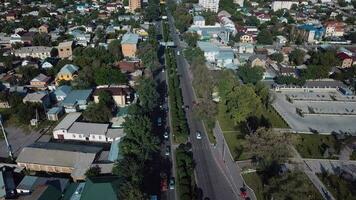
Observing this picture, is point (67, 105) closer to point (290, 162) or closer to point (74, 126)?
point (74, 126)

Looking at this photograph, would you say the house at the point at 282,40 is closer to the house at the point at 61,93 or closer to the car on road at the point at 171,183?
the house at the point at 61,93

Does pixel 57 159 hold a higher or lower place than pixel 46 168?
higher

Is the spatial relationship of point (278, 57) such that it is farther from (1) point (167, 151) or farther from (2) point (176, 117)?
(1) point (167, 151)

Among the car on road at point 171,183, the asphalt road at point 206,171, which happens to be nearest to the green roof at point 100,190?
the car on road at point 171,183

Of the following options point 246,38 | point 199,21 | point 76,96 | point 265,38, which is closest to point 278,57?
point 265,38

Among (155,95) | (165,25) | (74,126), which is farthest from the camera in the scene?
(165,25)

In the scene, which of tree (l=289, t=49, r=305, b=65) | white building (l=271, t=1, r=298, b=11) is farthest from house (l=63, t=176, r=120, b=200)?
white building (l=271, t=1, r=298, b=11)

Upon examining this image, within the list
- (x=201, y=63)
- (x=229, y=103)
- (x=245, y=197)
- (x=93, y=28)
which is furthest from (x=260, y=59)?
(x=93, y=28)

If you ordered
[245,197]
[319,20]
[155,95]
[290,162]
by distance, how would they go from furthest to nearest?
[319,20]
[155,95]
[290,162]
[245,197]
